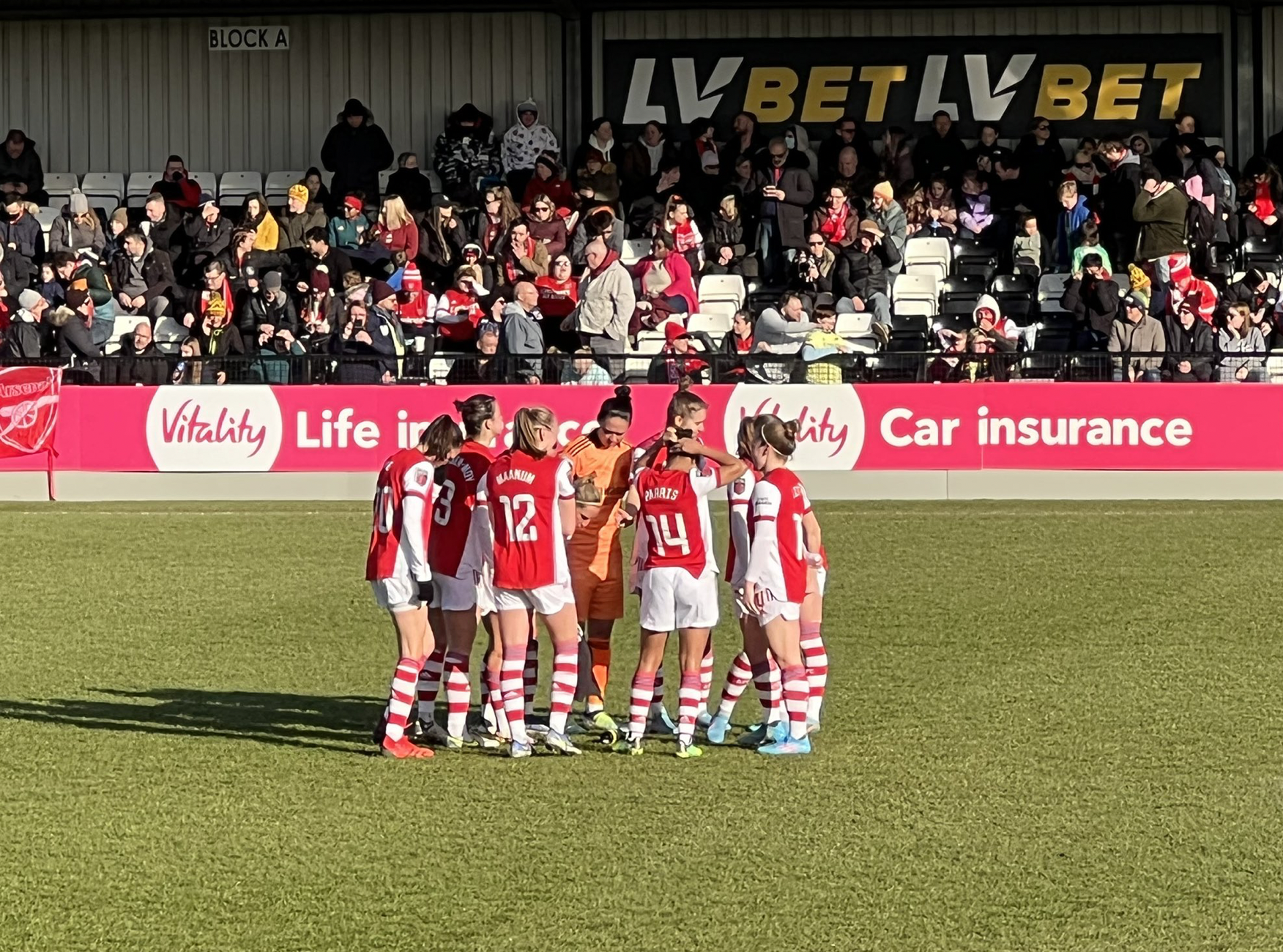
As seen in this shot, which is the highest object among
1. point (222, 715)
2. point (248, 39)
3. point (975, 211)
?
point (248, 39)

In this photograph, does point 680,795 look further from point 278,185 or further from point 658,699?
point 278,185

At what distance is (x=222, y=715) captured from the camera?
10930mm

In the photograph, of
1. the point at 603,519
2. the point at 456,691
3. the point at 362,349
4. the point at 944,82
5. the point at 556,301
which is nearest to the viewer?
the point at 456,691

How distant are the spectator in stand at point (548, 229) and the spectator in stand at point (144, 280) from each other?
181 inches

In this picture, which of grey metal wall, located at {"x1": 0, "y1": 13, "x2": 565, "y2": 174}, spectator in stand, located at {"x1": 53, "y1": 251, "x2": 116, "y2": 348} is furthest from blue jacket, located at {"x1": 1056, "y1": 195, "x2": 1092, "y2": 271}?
spectator in stand, located at {"x1": 53, "y1": 251, "x2": 116, "y2": 348}

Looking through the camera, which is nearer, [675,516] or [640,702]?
[675,516]

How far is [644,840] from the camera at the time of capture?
8.03 metres

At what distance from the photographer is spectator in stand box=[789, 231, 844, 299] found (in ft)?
80.0

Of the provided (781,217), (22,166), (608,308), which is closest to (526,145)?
(781,217)

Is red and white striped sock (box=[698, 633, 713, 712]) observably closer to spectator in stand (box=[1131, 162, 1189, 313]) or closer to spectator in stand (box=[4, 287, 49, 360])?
spectator in stand (box=[4, 287, 49, 360])

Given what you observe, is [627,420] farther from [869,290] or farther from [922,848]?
[869,290]

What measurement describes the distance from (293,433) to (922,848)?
1520 centimetres

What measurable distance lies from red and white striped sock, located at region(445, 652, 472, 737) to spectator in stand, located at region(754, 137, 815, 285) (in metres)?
16.1

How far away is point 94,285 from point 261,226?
2.28 metres
